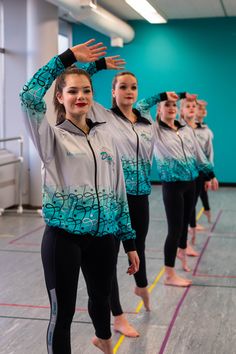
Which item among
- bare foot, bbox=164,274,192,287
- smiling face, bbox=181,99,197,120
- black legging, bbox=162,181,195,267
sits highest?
smiling face, bbox=181,99,197,120

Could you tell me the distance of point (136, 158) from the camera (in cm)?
374

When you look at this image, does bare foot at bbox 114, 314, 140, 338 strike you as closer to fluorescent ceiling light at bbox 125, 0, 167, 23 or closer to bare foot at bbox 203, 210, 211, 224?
bare foot at bbox 203, 210, 211, 224

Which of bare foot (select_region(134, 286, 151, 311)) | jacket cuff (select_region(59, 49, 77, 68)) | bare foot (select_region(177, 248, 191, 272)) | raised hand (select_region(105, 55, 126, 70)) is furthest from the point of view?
bare foot (select_region(177, 248, 191, 272))

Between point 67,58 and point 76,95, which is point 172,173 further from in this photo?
point 67,58

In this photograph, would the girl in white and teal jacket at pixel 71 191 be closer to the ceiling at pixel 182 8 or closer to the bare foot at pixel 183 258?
the bare foot at pixel 183 258

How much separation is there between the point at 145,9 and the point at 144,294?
256 inches

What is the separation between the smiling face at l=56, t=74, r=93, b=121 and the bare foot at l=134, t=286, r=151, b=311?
1.77 metres

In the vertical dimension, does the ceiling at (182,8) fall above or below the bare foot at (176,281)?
above

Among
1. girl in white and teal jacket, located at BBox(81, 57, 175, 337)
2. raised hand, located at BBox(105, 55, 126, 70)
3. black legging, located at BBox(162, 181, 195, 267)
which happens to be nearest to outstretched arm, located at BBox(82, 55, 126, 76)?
raised hand, located at BBox(105, 55, 126, 70)

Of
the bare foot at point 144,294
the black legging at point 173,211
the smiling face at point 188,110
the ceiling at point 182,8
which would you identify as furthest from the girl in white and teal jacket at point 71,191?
the ceiling at point 182,8

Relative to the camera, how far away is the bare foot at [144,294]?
13.3ft

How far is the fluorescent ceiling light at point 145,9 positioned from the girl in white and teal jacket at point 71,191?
253 inches

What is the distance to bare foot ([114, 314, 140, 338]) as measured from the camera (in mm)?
3721

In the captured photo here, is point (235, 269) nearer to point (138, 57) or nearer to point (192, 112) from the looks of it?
point (192, 112)
